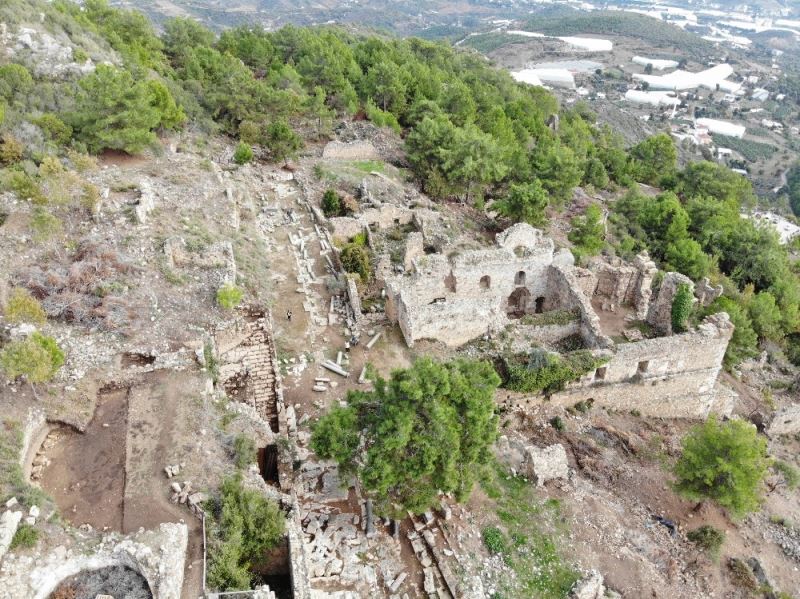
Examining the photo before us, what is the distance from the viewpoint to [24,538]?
10.5m

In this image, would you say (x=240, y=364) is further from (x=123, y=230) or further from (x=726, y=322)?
(x=726, y=322)

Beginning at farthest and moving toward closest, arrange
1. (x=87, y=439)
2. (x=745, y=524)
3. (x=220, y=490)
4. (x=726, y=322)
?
(x=726, y=322) < (x=745, y=524) < (x=87, y=439) < (x=220, y=490)

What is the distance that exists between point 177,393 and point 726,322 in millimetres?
18185

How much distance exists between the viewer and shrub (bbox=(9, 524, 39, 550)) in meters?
10.5

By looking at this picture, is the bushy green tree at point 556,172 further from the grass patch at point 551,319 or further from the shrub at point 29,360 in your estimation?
the shrub at point 29,360

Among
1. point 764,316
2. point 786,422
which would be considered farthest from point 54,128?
point 764,316

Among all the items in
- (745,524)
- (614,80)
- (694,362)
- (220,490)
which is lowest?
(614,80)

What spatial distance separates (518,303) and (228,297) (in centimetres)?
1245

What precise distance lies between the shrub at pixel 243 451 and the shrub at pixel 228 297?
5476mm

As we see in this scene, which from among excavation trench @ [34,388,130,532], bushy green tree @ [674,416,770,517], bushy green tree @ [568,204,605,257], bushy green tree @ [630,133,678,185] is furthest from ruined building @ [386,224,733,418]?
bushy green tree @ [630,133,678,185]

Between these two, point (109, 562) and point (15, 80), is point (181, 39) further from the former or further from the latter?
point (109, 562)

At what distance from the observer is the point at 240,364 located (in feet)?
60.2

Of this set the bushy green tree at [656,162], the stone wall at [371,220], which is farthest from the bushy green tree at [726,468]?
the bushy green tree at [656,162]

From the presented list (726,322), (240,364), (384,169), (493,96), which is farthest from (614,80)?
(240,364)
